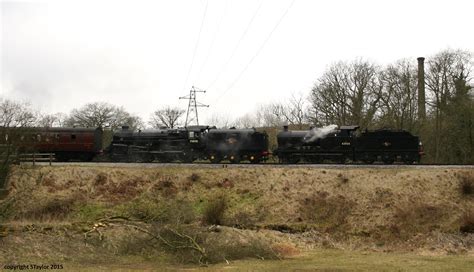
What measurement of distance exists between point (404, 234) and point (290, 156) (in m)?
13.4

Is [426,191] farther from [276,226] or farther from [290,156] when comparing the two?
[290,156]

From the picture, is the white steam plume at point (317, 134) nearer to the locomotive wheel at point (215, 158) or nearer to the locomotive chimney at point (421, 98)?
the locomotive wheel at point (215, 158)

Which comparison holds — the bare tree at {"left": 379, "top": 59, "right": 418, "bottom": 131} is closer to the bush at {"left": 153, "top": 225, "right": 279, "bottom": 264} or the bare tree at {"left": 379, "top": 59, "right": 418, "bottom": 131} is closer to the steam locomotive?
the steam locomotive

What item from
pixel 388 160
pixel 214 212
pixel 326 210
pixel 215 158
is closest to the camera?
pixel 214 212

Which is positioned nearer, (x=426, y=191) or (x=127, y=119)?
(x=426, y=191)

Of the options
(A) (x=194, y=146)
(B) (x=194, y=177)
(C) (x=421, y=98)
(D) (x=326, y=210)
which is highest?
(C) (x=421, y=98)

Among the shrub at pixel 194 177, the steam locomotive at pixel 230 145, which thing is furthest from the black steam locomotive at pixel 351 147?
the shrub at pixel 194 177

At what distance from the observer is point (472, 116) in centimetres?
4050

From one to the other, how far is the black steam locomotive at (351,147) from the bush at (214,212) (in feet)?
40.2

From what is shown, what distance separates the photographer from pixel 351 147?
32594 millimetres

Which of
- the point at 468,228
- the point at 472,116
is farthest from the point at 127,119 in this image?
the point at 468,228

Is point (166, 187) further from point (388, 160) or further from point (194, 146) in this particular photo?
point (388, 160)

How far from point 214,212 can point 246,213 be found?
177 cm

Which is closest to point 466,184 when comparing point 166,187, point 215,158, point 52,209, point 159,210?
point 166,187
